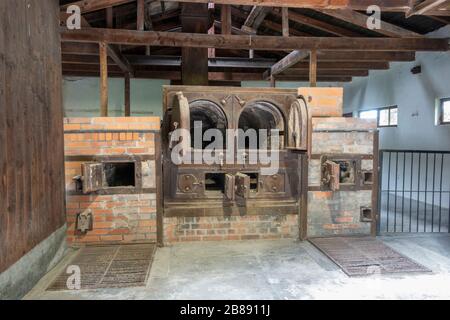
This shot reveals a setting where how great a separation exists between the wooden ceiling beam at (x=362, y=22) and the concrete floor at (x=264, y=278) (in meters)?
2.81

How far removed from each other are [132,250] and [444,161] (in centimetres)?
486

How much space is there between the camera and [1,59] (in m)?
1.99

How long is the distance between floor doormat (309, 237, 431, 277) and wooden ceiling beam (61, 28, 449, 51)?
8.43 ft

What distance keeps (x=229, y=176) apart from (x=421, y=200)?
409 centimetres

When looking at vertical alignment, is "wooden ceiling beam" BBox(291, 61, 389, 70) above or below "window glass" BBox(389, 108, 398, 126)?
Result: above

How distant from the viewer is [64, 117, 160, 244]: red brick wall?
324cm

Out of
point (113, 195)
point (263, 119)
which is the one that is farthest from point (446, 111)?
point (113, 195)

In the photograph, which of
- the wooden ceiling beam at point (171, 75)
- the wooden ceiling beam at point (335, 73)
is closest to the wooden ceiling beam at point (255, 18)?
the wooden ceiling beam at point (171, 75)

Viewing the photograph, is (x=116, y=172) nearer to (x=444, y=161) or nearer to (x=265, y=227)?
(x=265, y=227)

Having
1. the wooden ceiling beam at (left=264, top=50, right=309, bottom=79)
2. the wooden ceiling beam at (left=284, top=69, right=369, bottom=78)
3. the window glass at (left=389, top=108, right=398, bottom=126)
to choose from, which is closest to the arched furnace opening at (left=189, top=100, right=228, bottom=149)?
the wooden ceiling beam at (left=264, top=50, right=309, bottom=79)

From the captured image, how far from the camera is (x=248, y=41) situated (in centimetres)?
430

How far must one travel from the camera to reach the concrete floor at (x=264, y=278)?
90.3 inches

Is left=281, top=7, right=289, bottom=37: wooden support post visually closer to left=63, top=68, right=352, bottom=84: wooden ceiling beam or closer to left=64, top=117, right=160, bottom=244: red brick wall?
left=64, top=117, right=160, bottom=244: red brick wall

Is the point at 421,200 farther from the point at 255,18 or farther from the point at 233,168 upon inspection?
the point at 255,18
